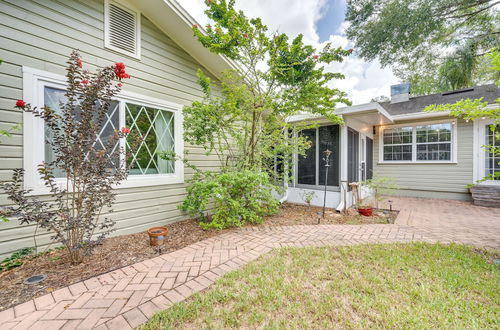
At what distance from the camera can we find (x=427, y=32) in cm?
678

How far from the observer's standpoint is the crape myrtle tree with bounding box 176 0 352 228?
12.6ft

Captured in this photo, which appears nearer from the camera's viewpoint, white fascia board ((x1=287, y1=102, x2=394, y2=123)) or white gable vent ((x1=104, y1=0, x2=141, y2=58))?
white gable vent ((x1=104, y1=0, x2=141, y2=58))

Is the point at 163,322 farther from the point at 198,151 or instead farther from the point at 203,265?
the point at 198,151

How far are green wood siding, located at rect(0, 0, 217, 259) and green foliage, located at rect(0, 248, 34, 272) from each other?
0.09 m

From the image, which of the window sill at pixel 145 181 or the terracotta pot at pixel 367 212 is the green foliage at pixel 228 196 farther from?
the terracotta pot at pixel 367 212

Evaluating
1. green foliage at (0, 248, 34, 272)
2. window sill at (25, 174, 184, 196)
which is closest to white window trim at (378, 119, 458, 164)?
window sill at (25, 174, 184, 196)

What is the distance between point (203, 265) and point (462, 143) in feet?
30.5

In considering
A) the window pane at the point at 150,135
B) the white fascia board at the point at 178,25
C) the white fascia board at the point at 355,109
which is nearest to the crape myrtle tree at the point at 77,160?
the window pane at the point at 150,135

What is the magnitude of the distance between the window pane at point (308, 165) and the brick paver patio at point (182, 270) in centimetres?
226

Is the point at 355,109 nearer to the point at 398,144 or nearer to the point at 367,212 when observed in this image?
the point at 367,212

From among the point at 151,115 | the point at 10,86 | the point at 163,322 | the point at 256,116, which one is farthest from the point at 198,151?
the point at 163,322

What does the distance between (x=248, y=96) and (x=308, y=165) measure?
125 inches

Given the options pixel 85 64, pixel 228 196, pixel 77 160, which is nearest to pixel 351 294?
pixel 228 196

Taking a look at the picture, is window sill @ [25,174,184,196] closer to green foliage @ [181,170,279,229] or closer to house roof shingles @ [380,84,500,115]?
green foliage @ [181,170,279,229]
